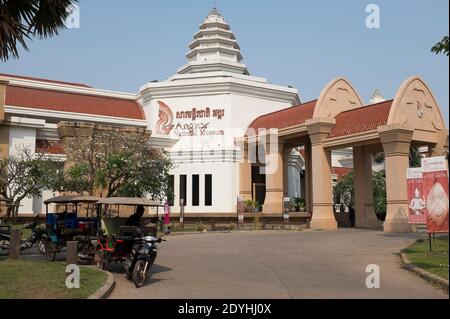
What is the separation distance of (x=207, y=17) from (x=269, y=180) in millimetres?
24533

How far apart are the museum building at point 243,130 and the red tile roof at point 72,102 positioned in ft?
0.27

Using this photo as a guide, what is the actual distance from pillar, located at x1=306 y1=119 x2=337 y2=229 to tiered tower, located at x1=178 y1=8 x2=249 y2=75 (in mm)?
18505

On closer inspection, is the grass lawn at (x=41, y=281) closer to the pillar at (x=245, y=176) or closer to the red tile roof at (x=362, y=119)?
the red tile roof at (x=362, y=119)

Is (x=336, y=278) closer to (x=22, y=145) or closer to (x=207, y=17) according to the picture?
(x=22, y=145)

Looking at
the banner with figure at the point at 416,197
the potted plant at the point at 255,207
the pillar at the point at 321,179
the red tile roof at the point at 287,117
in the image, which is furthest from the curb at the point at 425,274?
the potted plant at the point at 255,207

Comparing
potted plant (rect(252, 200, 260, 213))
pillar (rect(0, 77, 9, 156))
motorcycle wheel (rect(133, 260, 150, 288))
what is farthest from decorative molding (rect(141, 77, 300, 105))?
motorcycle wheel (rect(133, 260, 150, 288))

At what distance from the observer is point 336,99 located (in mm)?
30062

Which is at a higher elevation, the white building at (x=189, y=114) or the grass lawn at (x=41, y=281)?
the white building at (x=189, y=114)

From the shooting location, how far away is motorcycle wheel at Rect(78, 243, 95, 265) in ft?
42.7

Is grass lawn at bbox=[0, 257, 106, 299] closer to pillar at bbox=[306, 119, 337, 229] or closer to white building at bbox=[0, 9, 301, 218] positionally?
pillar at bbox=[306, 119, 337, 229]

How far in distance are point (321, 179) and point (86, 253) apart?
1835 centimetres

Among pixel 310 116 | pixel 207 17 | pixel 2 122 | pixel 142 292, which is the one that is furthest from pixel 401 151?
pixel 207 17

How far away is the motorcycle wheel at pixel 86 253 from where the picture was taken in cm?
1302

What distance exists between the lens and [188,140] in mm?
37531
